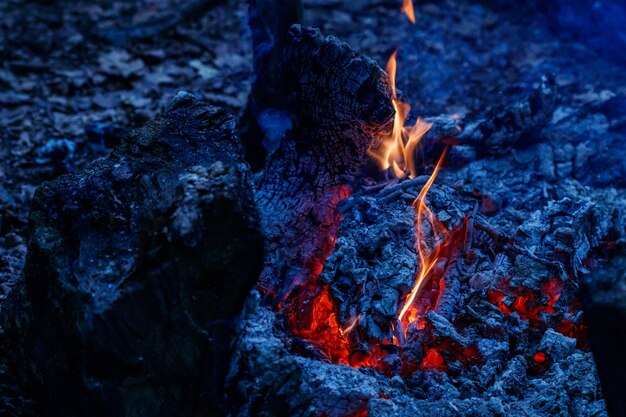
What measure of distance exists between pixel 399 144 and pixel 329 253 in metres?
0.77

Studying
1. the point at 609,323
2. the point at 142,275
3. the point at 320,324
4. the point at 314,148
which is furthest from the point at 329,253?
the point at 609,323

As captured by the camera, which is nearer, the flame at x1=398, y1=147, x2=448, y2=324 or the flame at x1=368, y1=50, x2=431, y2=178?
the flame at x1=398, y1=147, x2=448, y2=324

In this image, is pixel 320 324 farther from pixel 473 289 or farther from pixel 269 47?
pixel 269 47

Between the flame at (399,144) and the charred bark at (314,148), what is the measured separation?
0.53ft

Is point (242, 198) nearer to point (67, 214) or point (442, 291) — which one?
point (67, 214)

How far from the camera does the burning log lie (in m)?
1.88

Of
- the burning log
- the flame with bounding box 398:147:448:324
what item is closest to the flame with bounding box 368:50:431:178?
Result: the flame with bounding box 398:147:448:324

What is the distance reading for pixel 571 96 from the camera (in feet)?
14.0

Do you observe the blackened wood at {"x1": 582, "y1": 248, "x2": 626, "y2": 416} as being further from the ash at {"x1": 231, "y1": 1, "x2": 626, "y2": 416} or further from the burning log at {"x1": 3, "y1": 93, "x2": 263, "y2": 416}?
the burning log at {"x1": 3, "y1": 93, "x2": 263, "y2": 416}

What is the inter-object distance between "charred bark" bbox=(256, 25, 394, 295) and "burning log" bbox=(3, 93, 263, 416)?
1.85 ft

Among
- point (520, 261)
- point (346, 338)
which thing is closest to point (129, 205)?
point (346, 338)

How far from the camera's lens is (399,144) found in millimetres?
3111

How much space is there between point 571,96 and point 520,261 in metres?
2.14

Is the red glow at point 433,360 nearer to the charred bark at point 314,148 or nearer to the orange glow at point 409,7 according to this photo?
the charred bark at point 314,148
